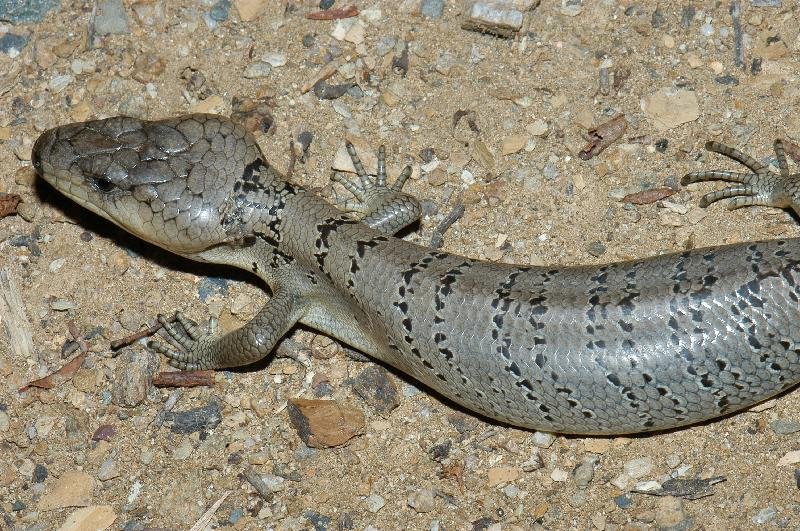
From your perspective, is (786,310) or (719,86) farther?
(719,86)

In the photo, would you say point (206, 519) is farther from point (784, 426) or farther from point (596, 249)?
point (784, 426)

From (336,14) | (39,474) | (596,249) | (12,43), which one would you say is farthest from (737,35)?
(39,474)

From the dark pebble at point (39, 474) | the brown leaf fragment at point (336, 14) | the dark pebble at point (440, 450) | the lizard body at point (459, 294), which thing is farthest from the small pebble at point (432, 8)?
the dark pebble at point (39, 474)

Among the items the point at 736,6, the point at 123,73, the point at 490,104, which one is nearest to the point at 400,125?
the point at 490,104

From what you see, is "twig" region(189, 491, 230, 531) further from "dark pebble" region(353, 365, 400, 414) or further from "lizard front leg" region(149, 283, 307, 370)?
"dark pebble" region(353, 365, 400, 414)

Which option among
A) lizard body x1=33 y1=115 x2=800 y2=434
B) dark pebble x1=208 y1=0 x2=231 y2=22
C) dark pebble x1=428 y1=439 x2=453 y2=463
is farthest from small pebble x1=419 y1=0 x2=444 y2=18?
dark pebble x1=428 y1=439 x2=453 y2=463

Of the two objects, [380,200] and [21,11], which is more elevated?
[21,11]

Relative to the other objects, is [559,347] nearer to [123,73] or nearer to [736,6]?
[736,6]
